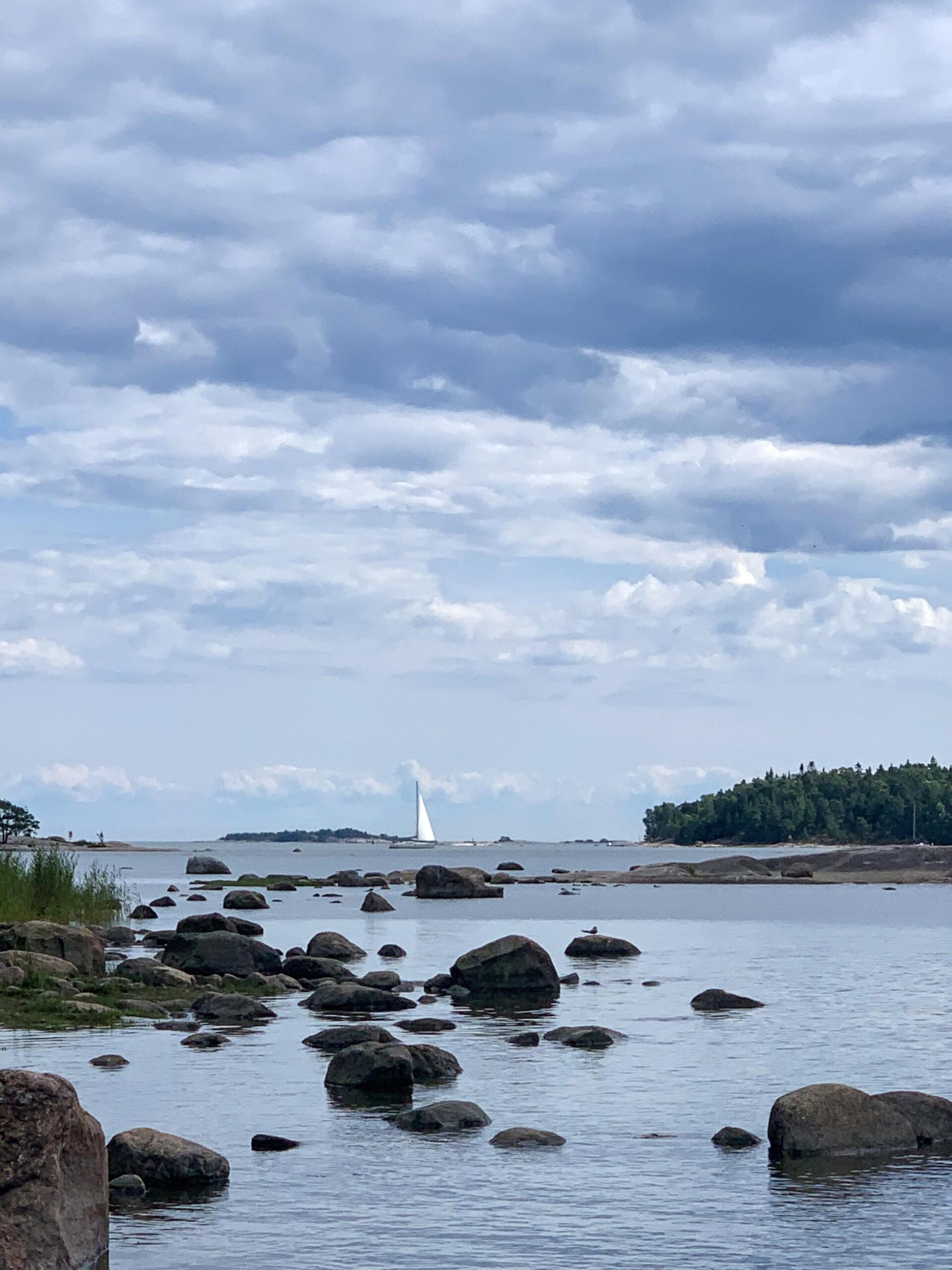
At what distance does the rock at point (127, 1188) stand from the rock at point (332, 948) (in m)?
36.2

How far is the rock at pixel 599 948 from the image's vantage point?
217 ft

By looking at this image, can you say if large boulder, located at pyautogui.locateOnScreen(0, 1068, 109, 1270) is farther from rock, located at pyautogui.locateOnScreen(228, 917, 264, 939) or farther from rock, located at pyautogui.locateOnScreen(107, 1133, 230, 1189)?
rock, located at pyautogui.locateOnScreen(228, 917, 264, 939)

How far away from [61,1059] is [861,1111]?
16302 mm

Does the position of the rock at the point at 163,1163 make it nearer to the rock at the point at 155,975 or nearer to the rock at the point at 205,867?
A: the rock at the point at 155,975

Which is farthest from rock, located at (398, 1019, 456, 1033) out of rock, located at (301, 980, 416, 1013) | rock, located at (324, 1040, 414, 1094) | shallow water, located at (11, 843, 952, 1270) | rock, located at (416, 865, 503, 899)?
rock, located at (416, 865, 503, 899)

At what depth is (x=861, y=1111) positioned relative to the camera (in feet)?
83.1

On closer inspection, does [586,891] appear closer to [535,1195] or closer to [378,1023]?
[378,1023]

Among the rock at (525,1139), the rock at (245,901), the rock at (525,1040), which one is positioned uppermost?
the rock at (525,1139)

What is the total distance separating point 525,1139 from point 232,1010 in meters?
17.6

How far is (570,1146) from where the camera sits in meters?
26.0

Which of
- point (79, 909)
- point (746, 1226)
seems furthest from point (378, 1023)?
point (79, 909)

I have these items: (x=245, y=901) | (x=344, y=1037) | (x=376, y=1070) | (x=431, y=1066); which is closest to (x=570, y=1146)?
(x=376, y=1070)

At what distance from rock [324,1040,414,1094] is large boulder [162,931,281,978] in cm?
2081

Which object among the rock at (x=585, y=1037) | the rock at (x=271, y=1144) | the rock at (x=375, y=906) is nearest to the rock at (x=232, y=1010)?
the rock at (x=585, y=1037)
